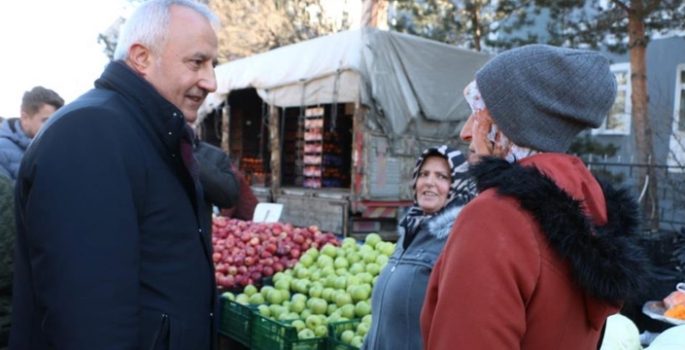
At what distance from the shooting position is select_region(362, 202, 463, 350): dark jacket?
2717 millimetres

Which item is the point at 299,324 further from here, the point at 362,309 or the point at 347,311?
the point at 362,309

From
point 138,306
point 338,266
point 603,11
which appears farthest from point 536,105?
point 603,11

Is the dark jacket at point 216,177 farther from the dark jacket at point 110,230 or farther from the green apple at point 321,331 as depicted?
the dark jacket at point 110,230

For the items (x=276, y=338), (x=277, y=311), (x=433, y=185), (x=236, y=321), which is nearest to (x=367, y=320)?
(x=276, y=338)

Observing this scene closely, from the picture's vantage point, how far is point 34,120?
184 inches

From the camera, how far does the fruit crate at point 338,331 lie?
3.75 meters

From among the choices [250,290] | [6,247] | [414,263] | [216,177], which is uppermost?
[216,177]

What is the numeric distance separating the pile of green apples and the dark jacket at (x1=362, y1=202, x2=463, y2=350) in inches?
36.7

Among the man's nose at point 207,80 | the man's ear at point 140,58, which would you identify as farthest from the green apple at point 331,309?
the man's ear at point 140,58

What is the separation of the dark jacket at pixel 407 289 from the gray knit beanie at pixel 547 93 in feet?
4.38

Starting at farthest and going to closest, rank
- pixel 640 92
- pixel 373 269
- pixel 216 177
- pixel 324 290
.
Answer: pixel 640 92 < pixel 373 269 < pixel 324 290 < pixel 216 177

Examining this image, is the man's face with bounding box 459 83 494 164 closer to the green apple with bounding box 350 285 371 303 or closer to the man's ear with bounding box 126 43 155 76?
the man's ear with bounding box 126 43 155 76

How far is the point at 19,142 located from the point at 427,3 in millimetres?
12558

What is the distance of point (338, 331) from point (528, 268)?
275 cm
